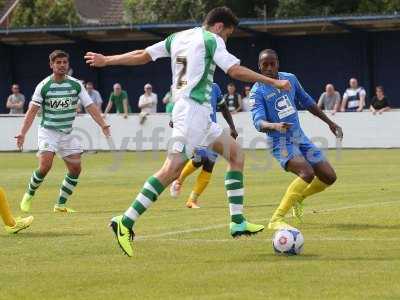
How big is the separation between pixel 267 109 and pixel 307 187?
3.17 ft

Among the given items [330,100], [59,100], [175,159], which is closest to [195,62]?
[175,159]

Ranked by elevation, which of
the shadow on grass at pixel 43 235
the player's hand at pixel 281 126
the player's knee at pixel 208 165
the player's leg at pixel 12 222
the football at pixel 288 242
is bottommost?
the player's knee at pixel 208 165

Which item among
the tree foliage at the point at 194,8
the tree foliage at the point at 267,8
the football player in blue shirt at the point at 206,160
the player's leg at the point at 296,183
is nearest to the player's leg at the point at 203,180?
the football player in blue shirt at the point at 206,160

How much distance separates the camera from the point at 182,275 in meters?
8.94

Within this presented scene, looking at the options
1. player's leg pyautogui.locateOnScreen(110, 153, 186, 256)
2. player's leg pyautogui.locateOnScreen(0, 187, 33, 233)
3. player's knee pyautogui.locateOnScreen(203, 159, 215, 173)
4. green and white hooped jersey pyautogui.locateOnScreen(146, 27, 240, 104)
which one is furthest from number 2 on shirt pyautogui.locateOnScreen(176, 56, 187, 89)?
player's knee pyautogui.locateOnScreen(203, 159, 215, 173)

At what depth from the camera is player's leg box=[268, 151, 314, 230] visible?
472 inches

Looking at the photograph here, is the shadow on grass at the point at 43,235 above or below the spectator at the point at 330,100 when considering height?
above

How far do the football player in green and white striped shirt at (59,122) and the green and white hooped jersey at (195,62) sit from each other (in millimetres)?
5239

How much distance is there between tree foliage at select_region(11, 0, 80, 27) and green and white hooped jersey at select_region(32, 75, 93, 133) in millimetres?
44416

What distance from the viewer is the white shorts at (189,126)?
34.0 feet

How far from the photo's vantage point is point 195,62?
34.1 feet

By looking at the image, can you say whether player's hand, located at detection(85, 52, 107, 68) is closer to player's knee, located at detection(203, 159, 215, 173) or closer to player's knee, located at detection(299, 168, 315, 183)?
player's knee, located at detection(299, 168, 315, 183)

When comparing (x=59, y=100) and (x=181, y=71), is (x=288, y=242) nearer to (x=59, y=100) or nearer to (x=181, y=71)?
(x=181, y=71)

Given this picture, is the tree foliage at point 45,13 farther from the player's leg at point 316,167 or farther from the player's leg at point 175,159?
the player's leg at point 175,159
